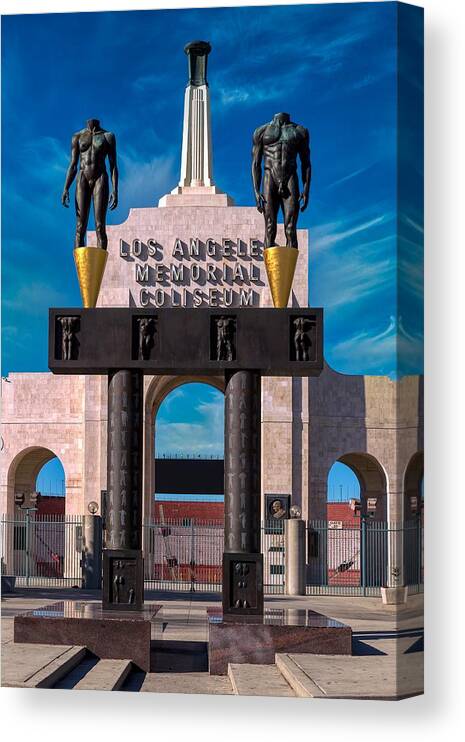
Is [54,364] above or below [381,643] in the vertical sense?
above

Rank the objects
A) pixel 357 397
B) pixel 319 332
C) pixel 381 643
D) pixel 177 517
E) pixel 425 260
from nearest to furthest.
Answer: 1. pixel 425 260
2. pixel 319 332
3. pixel 381 643
4. pixel 357 397
5. pixel 177 517

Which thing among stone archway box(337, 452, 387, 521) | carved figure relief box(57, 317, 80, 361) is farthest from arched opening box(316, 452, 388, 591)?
carved figure relief box(57, 317, 80, 361)

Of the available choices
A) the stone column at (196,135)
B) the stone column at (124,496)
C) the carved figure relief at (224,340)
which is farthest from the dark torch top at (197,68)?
the stone column at (124,496)

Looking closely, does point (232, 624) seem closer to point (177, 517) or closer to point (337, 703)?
point (337, 703)

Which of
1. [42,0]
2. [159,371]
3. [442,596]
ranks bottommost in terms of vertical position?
[442,596]

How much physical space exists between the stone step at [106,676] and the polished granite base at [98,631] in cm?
24

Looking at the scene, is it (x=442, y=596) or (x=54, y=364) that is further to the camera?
(x=54, y=364)

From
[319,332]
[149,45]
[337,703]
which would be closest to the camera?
[337,703]

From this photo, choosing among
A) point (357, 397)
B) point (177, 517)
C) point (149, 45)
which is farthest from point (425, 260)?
point (177, 517)

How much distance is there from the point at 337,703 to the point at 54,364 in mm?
7897

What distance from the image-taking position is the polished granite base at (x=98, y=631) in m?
21.0

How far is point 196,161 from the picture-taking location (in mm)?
42156

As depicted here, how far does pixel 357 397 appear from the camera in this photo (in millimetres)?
42625

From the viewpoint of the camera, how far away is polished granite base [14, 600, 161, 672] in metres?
21.0
